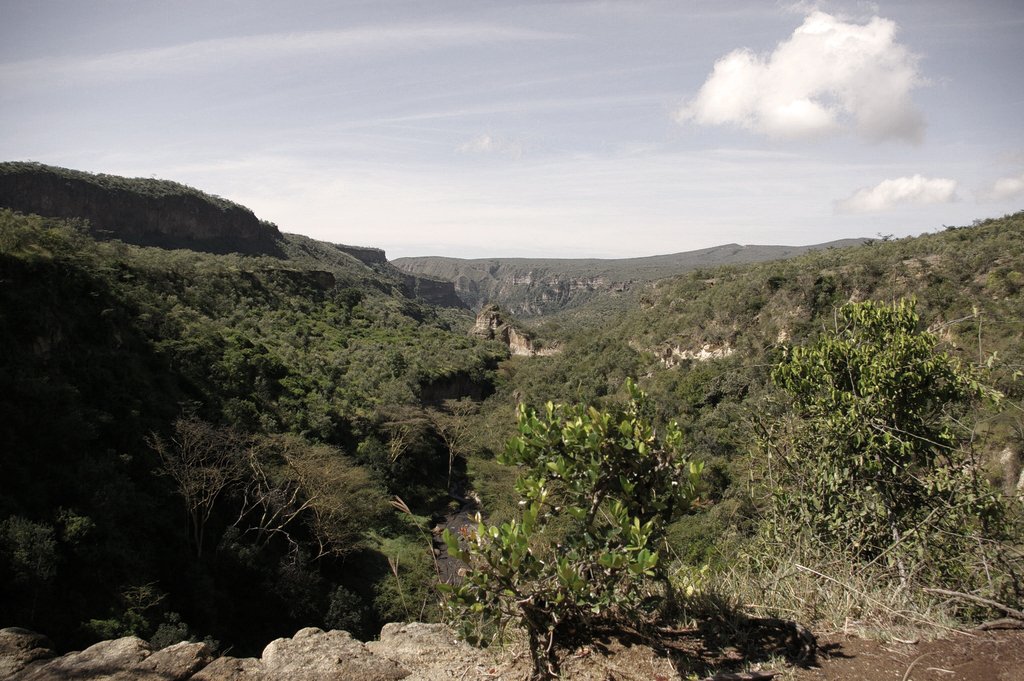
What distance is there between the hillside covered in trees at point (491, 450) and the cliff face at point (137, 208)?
27.5 m

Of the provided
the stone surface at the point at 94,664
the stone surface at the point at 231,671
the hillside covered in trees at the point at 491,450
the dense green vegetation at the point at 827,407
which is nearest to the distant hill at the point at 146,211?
the hillside covered in trees at the point at 491,450

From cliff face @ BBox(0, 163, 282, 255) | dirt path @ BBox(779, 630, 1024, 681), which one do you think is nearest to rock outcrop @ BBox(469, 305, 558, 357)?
cliff face @ BBox(0, 163, 282, 255)

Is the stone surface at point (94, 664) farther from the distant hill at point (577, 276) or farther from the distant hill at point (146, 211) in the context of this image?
the distant hill at point (577, 276)

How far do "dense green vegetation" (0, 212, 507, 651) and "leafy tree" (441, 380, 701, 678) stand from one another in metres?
6.03

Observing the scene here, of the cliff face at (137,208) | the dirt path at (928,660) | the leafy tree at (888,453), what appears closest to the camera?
the dirt path at (928,660)

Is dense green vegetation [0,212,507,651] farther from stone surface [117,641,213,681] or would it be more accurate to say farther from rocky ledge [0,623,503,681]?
stone surface [117,641,213,681]

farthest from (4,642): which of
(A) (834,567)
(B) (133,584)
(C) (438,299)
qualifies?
(C) (438,299)

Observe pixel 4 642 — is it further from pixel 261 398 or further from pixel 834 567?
pixel 261 398

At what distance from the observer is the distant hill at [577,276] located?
450 feet

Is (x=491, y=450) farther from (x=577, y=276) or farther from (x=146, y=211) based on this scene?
(x=577, y=276)

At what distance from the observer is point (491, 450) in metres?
37.0

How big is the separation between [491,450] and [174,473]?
74.7 ft

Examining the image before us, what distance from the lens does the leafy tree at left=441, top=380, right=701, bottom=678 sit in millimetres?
3119

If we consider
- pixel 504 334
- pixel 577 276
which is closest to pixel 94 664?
pixel 504 334
